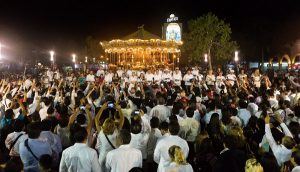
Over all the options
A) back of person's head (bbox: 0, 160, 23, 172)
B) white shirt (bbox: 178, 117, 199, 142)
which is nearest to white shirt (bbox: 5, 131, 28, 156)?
back of person's head (bbox: 0, 160, 23, 172)

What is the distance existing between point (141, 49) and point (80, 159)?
27425mm

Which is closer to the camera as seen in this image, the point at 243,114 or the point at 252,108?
the point at 243,114

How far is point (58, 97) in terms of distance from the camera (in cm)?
1105

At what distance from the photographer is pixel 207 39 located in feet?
146

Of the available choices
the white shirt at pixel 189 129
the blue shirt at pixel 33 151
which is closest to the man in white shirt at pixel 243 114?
the white shirt at pixel 189 129

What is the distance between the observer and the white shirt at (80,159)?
16.5ft

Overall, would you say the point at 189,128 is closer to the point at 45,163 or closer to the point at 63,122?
the point at 63,122

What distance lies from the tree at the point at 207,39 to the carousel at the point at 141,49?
9.94m

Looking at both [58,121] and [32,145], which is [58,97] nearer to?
[58,121]

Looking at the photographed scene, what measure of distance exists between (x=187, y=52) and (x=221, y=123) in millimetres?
40828

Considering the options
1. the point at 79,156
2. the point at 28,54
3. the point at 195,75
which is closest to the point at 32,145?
the point at 79,156

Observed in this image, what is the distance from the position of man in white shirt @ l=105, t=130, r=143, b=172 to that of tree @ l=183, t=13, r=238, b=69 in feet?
132

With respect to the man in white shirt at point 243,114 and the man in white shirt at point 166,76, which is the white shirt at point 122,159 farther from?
the man in white shirt at point 166,76

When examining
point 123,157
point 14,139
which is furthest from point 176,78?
point 123,157
